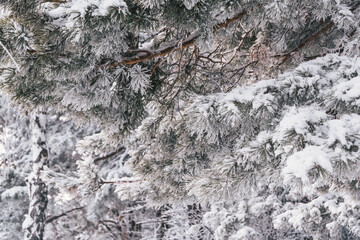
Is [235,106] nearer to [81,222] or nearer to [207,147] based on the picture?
[207,147]

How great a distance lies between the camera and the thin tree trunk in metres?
5.56

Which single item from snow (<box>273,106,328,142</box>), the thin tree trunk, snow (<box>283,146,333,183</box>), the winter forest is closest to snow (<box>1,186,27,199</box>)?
the thin tree trunk

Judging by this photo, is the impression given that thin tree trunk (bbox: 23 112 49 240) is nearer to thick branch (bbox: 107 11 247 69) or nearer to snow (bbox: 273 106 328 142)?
thick branch (bbox: 107 11 247 69)

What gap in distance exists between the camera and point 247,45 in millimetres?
3551

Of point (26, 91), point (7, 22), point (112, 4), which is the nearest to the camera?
point (112, 4)

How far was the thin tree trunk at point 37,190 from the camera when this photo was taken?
5.56m

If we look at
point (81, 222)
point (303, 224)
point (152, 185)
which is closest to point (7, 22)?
point (152, 185)

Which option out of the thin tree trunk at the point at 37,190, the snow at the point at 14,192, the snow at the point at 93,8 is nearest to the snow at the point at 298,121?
the snow at the point at 93,8

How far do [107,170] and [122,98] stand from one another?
5986mm

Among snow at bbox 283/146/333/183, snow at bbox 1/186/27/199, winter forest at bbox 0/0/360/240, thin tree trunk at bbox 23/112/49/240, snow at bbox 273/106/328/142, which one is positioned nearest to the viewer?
snow at bbox 283/146/333/183

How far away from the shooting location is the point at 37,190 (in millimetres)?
5691

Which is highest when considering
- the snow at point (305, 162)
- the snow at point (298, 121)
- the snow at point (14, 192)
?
the snow at point (14, 192)

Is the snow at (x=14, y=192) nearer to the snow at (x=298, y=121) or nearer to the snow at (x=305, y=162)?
the snow at (x=298, y=121)

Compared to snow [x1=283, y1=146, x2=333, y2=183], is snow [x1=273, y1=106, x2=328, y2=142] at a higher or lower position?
higher
